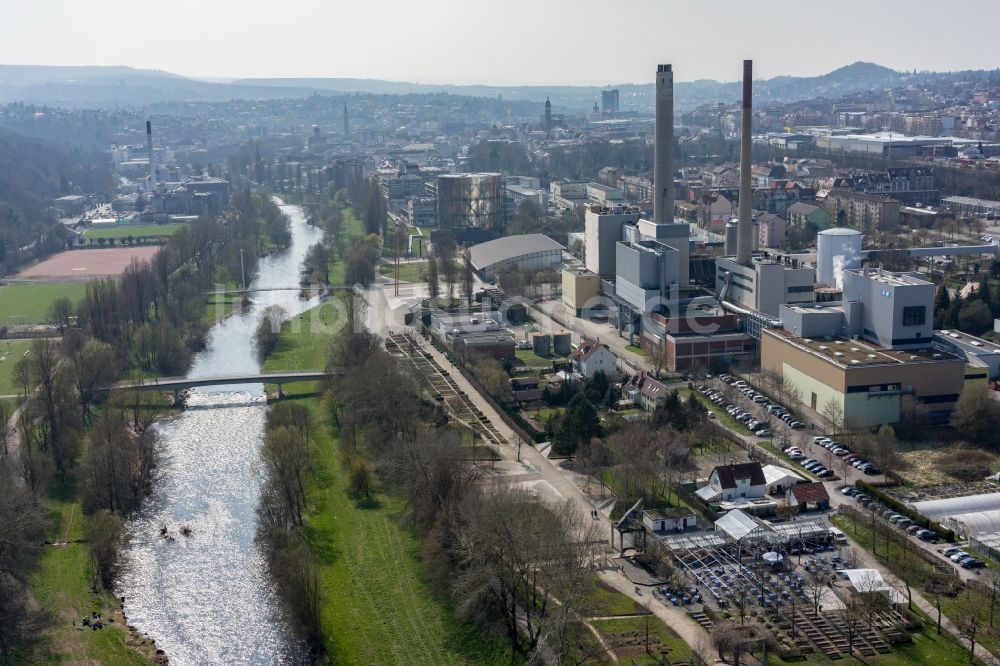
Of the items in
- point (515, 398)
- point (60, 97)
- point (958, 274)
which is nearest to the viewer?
point (515, 398)

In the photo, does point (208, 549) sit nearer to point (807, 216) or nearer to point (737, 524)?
point (737, 524)

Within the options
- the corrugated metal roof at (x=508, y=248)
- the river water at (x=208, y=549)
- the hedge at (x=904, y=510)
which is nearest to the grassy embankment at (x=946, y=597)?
the hedge at (x=904, y=510)

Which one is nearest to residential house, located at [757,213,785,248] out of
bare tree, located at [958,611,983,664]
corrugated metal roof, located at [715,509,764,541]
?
corrugated metal roof, located at [715,509,764,541]

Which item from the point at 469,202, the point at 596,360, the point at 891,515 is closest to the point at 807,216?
the point at 469,202

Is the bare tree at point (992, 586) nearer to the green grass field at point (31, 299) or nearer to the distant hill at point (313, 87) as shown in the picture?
the green grass field at point (31, 299)

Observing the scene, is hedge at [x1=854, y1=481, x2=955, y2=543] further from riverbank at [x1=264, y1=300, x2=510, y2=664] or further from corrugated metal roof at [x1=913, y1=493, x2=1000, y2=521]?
riverbank at [x1=264, y1=300, x2=510, y2=664]

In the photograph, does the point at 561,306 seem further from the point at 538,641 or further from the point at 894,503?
the point at 538,641

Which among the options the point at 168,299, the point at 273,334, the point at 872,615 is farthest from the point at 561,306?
the point at 872,615
